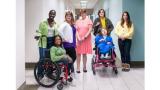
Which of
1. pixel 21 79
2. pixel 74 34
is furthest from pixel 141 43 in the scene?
pixel 21 79

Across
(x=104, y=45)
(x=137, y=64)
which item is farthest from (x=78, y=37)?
(x=137, y=64)

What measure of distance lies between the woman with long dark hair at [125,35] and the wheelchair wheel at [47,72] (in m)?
2.36

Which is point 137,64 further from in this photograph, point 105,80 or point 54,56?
point 54,56

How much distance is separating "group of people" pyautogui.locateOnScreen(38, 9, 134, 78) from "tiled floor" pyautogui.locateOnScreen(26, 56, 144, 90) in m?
0.32

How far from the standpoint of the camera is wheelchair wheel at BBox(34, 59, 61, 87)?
622cm

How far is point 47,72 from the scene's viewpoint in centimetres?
648

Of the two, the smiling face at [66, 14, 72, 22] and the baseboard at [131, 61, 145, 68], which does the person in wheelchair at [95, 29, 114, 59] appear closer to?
the smiling face at [66, 14, 72, 22]

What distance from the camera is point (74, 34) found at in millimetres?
7348

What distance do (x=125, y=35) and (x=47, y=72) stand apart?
8.10ft

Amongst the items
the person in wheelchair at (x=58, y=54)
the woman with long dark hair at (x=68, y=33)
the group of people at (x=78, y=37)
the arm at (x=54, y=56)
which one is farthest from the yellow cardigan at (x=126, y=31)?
the arm at (x=54, y=56)

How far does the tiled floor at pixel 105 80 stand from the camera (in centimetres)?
626
